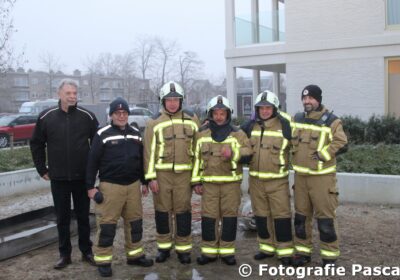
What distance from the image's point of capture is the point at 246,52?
62.1 feet

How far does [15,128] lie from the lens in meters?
24.3

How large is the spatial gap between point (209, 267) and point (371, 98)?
12.7m

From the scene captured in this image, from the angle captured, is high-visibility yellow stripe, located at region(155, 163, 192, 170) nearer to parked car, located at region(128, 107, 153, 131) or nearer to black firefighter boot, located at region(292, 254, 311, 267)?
black firefighter boot, located at region(292, 254, 311, 267)

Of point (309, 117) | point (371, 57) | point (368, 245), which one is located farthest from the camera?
point (371, 57)

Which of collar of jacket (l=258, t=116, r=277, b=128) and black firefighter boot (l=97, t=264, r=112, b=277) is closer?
black firefighter boot (l=97, t=264, r=112, b=277)

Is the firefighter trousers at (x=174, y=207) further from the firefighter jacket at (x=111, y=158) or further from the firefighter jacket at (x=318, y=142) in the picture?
the firefighter jacket at (x=318, y=142)

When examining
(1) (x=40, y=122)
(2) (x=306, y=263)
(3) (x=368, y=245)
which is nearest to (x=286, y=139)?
(2) (x=306, y=263)

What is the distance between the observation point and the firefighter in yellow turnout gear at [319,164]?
516 centimetres

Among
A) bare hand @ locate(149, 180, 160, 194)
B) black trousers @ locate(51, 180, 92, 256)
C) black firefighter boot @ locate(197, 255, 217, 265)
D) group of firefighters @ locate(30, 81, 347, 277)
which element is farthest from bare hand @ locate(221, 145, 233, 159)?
black trousers @ locate(51, 180, 92, 256)

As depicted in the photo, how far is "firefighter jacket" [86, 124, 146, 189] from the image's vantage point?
5.20 meters

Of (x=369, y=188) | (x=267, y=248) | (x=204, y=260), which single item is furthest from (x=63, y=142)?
(x=369, y=188)

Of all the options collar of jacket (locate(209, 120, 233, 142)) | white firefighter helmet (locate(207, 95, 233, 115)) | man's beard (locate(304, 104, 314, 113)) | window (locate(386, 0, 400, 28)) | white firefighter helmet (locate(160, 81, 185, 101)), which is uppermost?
window (locate(386, 0, 400, 28))

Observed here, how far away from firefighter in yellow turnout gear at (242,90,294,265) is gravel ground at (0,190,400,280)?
1.17 feet

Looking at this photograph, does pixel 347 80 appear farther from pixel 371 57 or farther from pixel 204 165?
pixel 204 165
